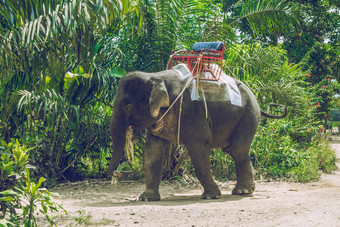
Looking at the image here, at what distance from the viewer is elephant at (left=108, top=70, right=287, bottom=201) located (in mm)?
5512

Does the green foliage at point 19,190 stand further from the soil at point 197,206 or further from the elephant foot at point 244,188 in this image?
the elephant foot at point 244,188

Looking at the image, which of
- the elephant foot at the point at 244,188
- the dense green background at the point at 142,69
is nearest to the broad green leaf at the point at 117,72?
the dense green background at the point at 142,69

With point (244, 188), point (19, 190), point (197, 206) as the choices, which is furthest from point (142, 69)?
point (19, 190)

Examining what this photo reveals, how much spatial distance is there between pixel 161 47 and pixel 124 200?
2601 millimetres

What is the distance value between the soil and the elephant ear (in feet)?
3.75

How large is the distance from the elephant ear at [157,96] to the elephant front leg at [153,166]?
2.14 ft

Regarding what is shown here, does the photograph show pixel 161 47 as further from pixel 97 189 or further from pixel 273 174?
pixel 273 174

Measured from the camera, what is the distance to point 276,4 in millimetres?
7848

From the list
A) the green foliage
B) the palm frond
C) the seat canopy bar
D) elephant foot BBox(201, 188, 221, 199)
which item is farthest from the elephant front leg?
the palm frond

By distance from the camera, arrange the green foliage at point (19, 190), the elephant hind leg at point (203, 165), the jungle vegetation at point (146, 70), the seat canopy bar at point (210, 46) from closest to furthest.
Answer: the green foliage at point (19, 190)
the elephant hind leg at point (203, 165)
the seat canopy bar at point (210, 46)
the jungle vegetation at point (146, 70)

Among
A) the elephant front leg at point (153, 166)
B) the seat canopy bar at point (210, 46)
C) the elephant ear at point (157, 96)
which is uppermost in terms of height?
the seat canopy bar at point (210, 46)

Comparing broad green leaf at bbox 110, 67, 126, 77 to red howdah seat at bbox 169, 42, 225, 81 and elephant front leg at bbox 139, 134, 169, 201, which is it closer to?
red howdah seat at bbox 169, 42, 225, 81

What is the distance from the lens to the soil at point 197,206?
4320 millimetres

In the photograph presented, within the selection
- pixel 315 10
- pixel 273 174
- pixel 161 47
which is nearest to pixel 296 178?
pixel 273 174
